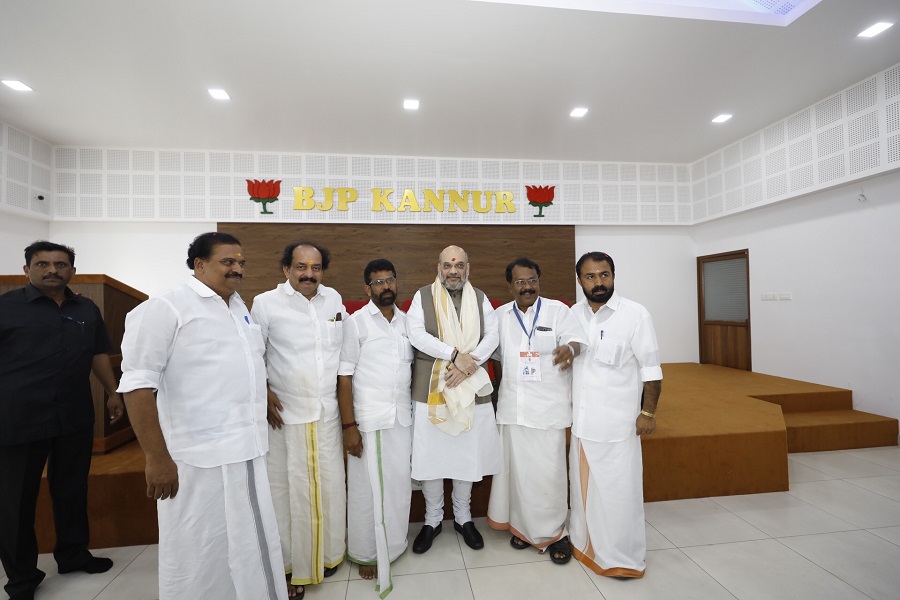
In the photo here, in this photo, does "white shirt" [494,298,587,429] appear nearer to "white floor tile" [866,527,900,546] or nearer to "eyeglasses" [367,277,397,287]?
"eyeglasses" [367,277,397,287]

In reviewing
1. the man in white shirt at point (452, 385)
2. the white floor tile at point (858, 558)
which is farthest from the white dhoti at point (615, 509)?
the white floor tile at point (858, 558)

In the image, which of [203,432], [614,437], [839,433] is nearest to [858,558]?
[614,437]

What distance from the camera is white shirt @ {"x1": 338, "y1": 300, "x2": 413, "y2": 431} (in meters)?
2.24

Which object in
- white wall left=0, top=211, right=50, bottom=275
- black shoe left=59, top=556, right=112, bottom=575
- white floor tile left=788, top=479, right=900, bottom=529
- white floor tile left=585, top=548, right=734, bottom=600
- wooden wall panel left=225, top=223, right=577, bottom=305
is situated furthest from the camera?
wooden wall panel left=225, top=223, right=577, bottom=305

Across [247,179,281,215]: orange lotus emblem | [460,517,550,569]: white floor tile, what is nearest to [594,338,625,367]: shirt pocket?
[460,517,550,569]: white floor tile

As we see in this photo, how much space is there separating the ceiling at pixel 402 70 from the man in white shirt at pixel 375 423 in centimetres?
273

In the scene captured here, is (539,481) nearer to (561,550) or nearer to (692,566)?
(561,550)

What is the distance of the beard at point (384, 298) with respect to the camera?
2324mm

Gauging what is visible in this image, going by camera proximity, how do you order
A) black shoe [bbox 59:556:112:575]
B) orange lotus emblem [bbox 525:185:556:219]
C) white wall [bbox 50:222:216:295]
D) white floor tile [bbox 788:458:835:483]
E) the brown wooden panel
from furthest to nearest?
orange lotus emblem [bbox 525:185:556:219]
the brown wooden panel
white wall [bbox 50:222:216:295]
white floor tile [bbox 788:458:835:483]
black shoe [bbox 59:556:112:575]

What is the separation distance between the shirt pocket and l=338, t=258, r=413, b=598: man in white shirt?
111cm

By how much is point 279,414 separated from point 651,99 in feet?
17.4

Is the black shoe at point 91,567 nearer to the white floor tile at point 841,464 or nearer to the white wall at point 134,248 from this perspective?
the white wall at point 134,248

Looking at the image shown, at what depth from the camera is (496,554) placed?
243cm

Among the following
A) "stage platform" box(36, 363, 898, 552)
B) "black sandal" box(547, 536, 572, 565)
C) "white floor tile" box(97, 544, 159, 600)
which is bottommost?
"white floor tile" box(97, 544, 159, 600)
